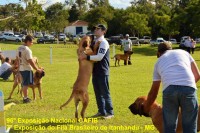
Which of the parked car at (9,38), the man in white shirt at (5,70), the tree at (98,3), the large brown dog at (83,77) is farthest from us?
the tree at (98,3)

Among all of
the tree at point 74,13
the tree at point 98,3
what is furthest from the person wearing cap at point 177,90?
the tree at point 74,13

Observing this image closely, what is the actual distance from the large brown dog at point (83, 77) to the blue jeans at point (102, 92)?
356 millimetres

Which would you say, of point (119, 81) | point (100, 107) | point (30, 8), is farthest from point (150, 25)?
point (100, 107)

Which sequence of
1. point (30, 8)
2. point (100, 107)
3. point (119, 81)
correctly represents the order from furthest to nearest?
point (30, 8)
point (119, 81)
point (100, 107)

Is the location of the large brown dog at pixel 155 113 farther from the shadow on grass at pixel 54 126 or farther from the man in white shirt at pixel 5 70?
the man in white shirt at pixel 5 70

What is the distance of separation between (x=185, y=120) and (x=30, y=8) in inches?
839

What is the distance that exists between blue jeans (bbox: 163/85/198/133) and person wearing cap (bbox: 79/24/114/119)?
2.76m

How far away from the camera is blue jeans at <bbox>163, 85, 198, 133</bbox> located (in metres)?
4.78

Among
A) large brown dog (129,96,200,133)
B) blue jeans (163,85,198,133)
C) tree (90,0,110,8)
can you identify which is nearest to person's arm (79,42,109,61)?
large brown dog (129,96,200,133)

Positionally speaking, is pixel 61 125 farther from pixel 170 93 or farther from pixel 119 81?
pixel 119 81

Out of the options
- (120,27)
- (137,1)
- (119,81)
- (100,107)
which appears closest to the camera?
(100,107)

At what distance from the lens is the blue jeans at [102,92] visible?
25.5 ft

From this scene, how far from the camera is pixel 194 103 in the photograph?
4.84 meters

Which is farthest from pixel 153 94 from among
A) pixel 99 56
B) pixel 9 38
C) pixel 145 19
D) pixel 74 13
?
pixel 74 13
